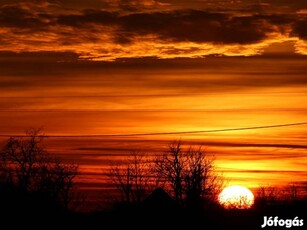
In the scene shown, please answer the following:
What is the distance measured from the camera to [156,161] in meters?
79.8

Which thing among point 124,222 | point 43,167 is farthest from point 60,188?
point 124,222

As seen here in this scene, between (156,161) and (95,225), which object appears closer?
(95,225)

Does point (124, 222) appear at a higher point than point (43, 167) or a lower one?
lower

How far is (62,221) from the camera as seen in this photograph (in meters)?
67.0

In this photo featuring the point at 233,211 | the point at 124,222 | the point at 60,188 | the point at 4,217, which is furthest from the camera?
the point at 60,188

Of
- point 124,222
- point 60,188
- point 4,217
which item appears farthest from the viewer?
point 60,188

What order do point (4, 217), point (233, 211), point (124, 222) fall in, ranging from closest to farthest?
point (4, 217) < point (124, 222) < point (233, 211)

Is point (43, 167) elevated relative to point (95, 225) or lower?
elevated

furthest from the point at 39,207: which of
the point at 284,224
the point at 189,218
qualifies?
the point at 284,224

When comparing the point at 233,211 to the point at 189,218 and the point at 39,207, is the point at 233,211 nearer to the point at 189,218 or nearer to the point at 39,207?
the point at 189,218

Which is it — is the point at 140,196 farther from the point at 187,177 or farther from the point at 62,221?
the point at 62,221

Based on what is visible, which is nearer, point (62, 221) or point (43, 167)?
point (62, 221)

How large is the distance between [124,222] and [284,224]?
12.0 metres

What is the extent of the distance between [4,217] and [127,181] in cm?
2344
